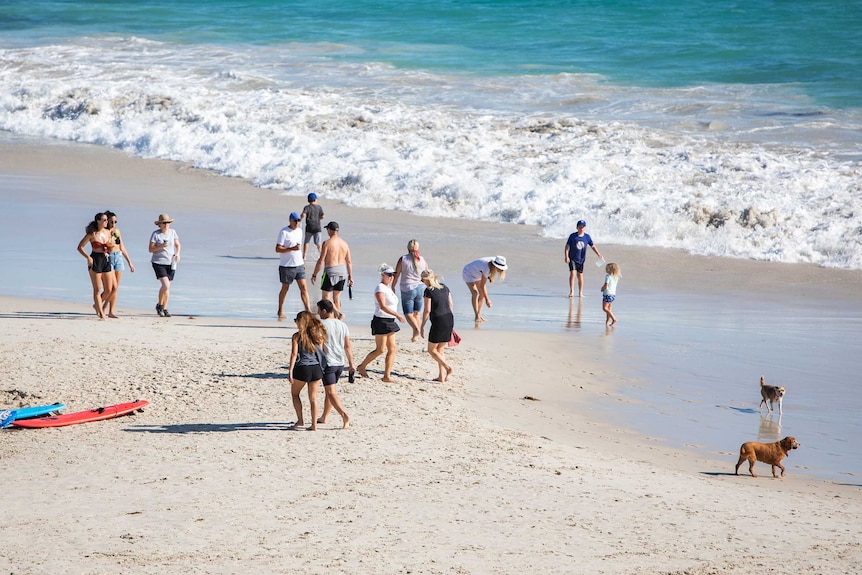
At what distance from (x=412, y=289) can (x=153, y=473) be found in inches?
196

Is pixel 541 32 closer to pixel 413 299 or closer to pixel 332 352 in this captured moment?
pixel 413 299

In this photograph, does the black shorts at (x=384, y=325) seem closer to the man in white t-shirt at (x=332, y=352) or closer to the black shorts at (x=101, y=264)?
the man in white t-shirt at (x=332, y=352)

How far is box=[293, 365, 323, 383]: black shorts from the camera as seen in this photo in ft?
29.7

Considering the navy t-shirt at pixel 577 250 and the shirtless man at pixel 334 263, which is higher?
the navy t-shirt at pixel 577 250

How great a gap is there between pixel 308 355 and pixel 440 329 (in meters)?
2.18

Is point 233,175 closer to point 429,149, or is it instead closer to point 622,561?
point 429,149

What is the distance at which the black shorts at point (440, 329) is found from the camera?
35.8 ft

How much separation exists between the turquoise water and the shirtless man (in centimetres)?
2107

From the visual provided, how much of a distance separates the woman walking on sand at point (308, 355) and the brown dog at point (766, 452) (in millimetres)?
3589

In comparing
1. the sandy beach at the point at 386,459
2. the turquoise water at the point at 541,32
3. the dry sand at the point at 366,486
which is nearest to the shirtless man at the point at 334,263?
the sandy beach at the point at 386,459

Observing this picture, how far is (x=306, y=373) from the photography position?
356 inches

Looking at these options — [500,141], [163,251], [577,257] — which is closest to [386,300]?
[163,251]

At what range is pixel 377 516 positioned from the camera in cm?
734

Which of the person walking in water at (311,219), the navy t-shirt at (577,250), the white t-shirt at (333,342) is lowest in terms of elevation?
the white t-shirt at (333,342)
